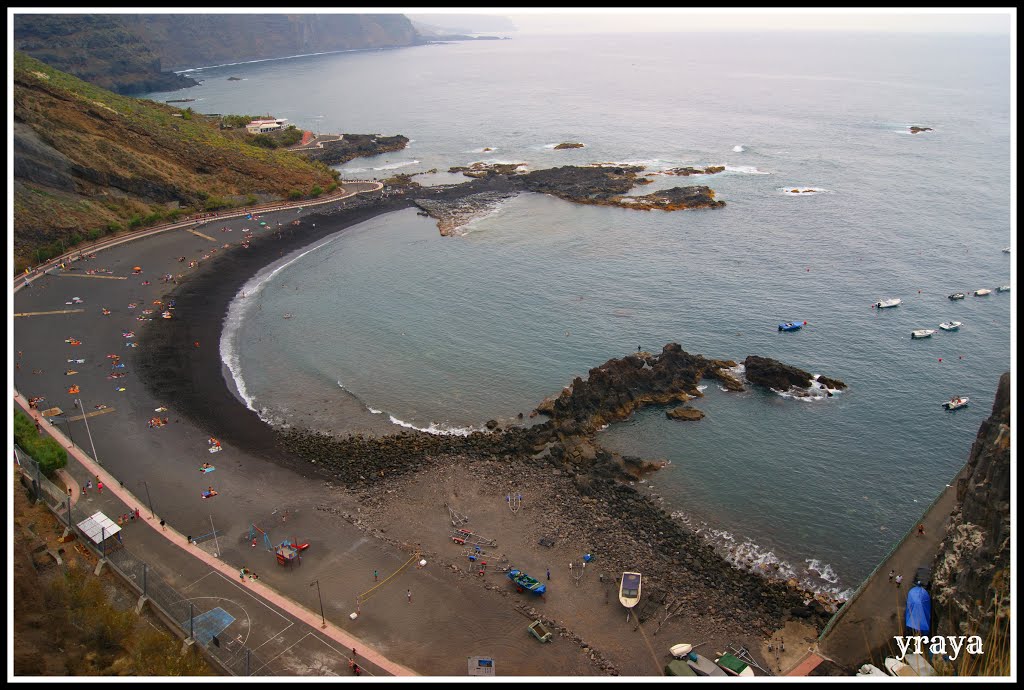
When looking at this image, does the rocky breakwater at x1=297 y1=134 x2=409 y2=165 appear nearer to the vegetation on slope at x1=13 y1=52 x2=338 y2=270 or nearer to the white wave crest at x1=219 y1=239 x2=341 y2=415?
the vegetation on slope at x1=13 y1=52 x2=338 y2=270

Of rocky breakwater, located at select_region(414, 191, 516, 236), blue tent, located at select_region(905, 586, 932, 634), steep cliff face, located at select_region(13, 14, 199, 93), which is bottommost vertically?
blue tent, located at select_region(905, 586, 932, 634)

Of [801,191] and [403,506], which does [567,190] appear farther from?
[403,506]

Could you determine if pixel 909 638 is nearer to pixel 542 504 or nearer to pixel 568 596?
pixel 568 596

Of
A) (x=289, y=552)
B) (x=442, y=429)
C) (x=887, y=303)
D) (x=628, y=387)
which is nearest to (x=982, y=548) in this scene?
(x=628, y=387)

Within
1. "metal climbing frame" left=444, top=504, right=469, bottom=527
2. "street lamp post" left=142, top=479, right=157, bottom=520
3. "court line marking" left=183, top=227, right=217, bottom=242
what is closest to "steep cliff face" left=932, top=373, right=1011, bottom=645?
"metal climbing frame" left=444, top=504, right=469, bottom=527

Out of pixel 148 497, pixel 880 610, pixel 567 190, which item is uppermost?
pixel 567 190

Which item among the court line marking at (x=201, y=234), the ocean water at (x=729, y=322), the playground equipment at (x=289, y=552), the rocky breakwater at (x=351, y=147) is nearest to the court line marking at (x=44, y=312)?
the ocean water at (x=729, y=322)
